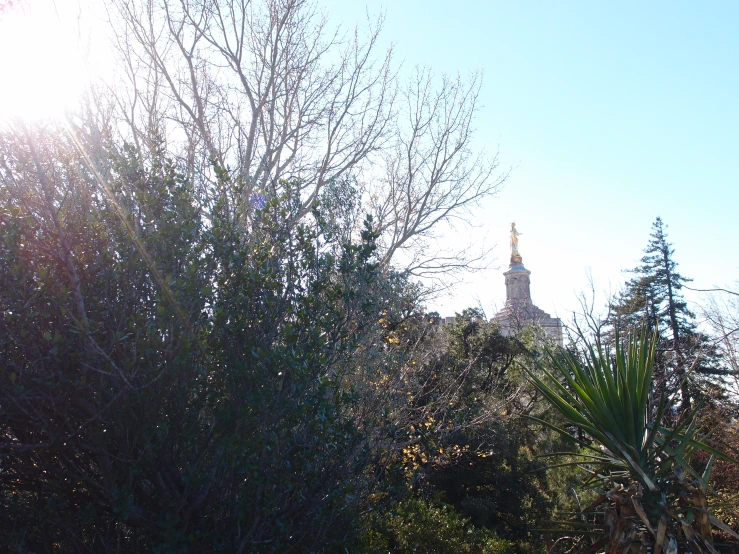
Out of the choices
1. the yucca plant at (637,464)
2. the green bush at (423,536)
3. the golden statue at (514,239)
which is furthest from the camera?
the golden statue at (514,239)

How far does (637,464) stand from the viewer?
15.7 feet

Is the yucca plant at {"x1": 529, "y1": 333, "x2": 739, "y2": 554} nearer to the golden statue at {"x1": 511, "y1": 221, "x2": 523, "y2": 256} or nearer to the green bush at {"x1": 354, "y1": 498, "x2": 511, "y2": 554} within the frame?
the green bush at {"x1": 354, "y1": 498, "x2": 511, "y2": 554}

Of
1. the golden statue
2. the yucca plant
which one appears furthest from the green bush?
the golden statue

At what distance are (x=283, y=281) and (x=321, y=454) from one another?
3.78 feet

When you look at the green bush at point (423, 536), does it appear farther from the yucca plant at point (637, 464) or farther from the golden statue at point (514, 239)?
the golden statue at point (514, 239)

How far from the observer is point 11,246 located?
328 centimetres

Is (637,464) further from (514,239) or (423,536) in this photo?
(514,239)

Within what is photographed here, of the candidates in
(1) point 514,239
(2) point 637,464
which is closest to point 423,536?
(2) point 637,464

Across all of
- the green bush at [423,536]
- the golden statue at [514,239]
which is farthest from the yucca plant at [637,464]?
the golden statue at [514,239]

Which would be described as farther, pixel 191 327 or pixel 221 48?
pixel 221 48

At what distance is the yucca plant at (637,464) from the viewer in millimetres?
4477

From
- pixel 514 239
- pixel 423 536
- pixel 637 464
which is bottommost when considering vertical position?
pixel 423 536

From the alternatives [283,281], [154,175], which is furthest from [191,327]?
[154,175]

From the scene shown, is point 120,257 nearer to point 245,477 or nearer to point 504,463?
point 245,477
